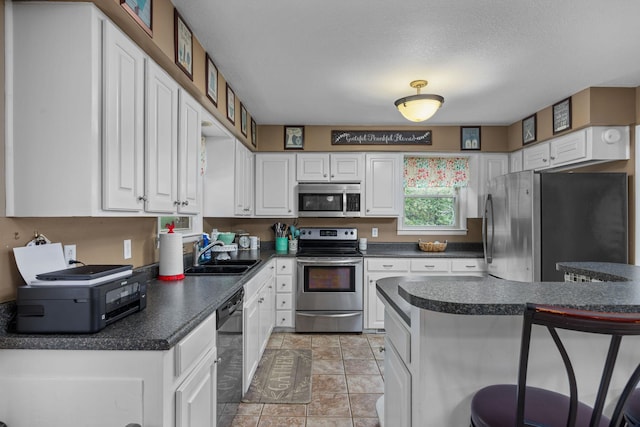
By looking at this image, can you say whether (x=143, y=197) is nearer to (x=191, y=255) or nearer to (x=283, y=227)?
(x=191, y=255)

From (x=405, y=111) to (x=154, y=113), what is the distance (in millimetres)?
1831

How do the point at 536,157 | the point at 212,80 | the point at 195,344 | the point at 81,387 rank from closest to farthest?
the point at 81,387 < the point at 195,344 < the point at 212,80 < the point at 536,157

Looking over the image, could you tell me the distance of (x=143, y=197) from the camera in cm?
157

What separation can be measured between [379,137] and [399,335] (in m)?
3.09

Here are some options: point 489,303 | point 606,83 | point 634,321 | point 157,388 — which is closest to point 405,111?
point 606,83

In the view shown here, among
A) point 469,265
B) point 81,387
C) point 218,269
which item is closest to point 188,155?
point 218,269

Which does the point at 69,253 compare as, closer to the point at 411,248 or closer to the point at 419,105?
the point at 419,105

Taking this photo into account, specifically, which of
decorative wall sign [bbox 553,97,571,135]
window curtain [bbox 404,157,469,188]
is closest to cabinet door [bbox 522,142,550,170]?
decorative wall sign [bbox 553,97,571,135]

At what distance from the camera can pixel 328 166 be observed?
4.17m

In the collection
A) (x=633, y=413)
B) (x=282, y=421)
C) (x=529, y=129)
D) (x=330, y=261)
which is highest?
(x=529, y=129)

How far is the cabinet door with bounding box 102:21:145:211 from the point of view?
1328 mm

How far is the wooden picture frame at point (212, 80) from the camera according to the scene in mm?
2348

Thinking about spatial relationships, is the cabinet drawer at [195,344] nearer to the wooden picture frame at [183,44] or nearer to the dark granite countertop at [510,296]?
the dark granite countertop at [510,296]

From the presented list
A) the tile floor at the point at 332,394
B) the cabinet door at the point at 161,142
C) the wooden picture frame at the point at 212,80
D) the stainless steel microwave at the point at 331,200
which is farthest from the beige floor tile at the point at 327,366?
the wooden picture frame at the point at 212,80
